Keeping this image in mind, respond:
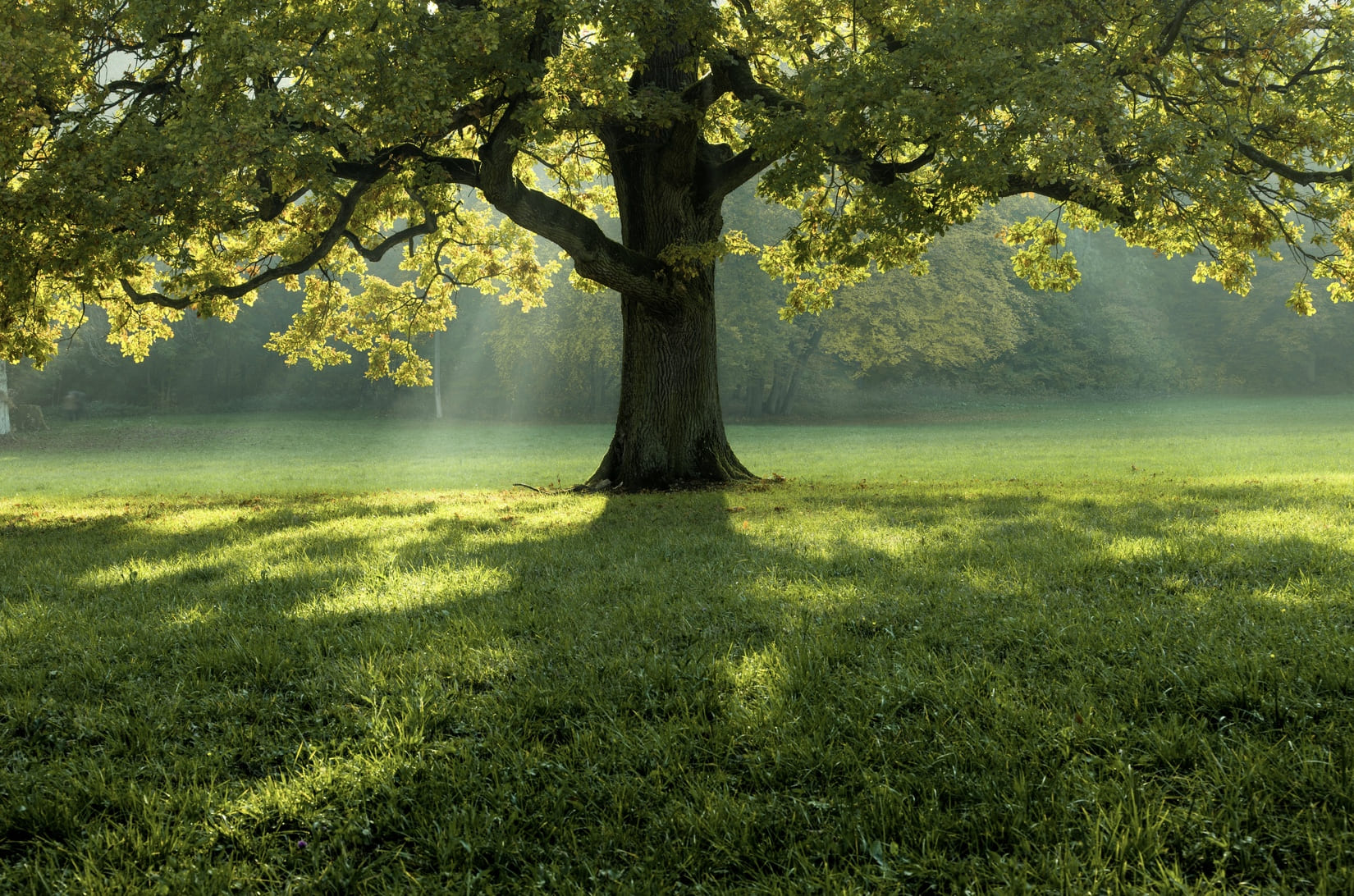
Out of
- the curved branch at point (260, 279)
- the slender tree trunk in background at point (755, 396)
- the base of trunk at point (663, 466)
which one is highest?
the curved branch at point (260, 279)

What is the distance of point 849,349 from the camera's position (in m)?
41.7

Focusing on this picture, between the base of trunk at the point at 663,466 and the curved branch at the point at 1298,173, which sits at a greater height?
the curved branch at the point at 1298,173

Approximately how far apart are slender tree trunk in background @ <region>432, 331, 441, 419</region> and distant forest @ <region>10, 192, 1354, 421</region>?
372 millimetres

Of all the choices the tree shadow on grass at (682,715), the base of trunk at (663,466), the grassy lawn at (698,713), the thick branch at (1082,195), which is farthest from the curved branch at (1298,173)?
the base of trunk at (663,466)

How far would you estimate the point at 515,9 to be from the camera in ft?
37.4

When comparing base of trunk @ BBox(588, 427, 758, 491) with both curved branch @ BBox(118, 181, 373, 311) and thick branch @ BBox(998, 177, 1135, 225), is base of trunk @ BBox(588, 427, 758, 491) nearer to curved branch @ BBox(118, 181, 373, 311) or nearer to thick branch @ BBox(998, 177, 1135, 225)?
curved branch @ BBox(118, 181, 373, 311)

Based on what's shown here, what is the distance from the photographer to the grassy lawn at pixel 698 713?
2945 millimetres

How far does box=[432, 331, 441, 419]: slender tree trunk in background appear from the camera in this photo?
174 ft

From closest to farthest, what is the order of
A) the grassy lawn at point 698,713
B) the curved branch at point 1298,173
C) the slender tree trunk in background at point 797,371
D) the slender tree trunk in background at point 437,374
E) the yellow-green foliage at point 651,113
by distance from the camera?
the grassy lawn at point 698,713 → the yellow-green foliage at point 651,113 → the curved branch at point 1298,173 → the slender tree trunk in background at point 797,371 → the slender tree trunk in background at point 437,374

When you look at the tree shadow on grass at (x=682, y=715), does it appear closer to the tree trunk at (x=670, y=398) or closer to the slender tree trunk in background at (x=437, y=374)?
the tree trunk at (x=670, y=398)

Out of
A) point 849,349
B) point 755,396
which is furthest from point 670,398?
point 755,396

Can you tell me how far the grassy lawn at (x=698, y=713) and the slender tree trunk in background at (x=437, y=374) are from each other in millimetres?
45140

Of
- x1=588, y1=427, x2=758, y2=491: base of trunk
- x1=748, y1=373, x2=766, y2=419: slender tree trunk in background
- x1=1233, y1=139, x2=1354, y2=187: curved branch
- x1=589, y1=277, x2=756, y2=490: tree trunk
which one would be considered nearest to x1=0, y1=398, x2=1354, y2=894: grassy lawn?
x1=1233, y1=139, x2=1354, y2=187: curved branch

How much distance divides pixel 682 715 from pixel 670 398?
Answer: 1104 cm
